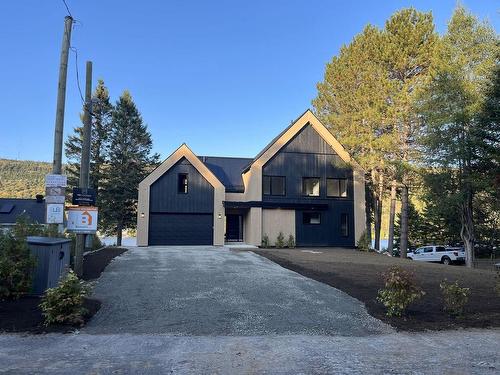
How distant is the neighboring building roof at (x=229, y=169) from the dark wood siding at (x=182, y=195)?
1.83 m

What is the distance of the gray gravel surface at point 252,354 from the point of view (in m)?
5.07

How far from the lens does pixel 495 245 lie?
33250 mm

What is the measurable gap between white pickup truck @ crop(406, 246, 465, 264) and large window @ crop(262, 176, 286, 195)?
40.4 ft

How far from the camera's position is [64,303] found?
22.7ft

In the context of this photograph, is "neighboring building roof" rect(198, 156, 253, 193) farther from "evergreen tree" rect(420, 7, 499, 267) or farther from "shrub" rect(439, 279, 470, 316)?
"shrub" rect(439, 279, 470, 316)

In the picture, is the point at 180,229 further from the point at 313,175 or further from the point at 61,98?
the point at 61,98

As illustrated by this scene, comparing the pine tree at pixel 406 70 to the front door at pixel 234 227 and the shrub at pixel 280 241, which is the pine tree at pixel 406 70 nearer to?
the shrub at pixel 280 241

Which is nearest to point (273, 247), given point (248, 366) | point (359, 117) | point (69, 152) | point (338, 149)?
point (338, 149)

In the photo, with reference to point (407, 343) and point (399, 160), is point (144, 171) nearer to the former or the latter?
point (399, 160)

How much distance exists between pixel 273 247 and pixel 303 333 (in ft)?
64.8

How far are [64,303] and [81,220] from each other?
15.8 feet

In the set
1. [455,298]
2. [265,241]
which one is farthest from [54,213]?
[265,241]

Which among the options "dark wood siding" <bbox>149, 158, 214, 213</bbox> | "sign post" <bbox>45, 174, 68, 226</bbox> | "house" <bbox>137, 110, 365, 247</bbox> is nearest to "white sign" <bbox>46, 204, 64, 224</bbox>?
Result: "sign post" <bbox>45, 174, 68, 226</bbox>

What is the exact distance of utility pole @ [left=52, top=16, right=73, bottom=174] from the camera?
11.0 metres
